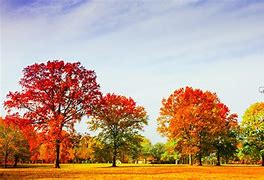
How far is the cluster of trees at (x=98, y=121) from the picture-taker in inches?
1724

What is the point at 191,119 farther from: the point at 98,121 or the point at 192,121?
the point at 98,121

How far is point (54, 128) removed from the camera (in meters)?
41.5

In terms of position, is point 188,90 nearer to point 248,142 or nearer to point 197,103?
point 197,103

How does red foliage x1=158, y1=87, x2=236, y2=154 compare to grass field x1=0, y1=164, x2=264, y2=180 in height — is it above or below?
above

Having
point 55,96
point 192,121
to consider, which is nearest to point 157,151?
point 192,121

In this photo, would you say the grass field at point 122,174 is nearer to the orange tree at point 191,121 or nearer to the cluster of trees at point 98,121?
the cluster of trees at point 98,121

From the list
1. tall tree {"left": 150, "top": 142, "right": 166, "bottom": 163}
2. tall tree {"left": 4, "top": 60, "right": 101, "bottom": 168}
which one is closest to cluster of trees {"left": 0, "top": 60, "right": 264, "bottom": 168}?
tall tree {"left": 4, "top": 60, "right": 101, "bottom": 168}

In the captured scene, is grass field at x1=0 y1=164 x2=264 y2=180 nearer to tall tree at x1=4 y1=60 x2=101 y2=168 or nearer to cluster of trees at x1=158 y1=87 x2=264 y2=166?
tall tree at x1=4 y1=60 x2=101 y2=168

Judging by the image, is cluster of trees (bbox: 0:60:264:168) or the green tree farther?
the green tree

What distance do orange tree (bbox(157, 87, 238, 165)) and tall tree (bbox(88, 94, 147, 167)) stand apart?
5.09 m

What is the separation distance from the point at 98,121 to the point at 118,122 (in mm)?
3511

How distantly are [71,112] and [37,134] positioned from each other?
4825mm

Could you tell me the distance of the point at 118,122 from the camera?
208 ft

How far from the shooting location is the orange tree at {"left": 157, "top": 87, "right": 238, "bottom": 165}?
65.1 metres
